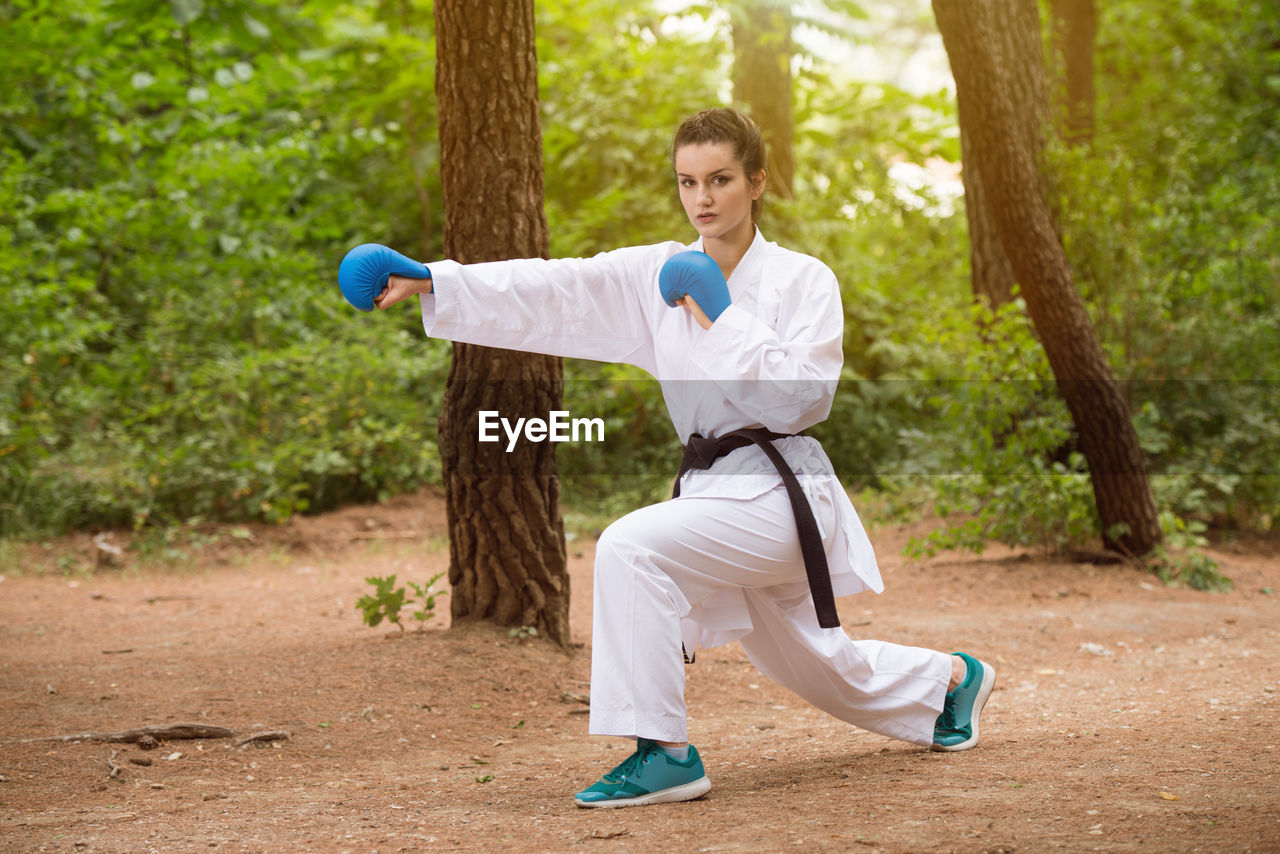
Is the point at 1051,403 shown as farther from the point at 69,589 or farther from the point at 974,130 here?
the point at 69,589

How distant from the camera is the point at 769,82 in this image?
11055mm

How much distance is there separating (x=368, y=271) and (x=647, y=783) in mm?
1584

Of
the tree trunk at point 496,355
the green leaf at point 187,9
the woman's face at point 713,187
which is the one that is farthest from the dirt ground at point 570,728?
the green leaf at point 187,9

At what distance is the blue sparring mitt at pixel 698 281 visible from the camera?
2.89 meters

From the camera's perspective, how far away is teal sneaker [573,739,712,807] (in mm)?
2891

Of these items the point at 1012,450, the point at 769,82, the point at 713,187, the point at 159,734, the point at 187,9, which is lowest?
the point at 159,734

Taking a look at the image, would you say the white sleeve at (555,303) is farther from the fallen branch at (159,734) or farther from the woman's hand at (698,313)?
the fallen branch at (159,734)

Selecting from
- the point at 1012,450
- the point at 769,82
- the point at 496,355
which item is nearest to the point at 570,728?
the point at 496,355

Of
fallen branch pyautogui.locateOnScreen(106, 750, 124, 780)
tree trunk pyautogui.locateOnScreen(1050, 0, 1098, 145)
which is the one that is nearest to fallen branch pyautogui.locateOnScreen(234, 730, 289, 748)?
fallen branch pyautogui.locateOnScreen(106, 750, 124, 780)

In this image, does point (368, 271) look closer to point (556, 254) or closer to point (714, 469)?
point (714, 469)

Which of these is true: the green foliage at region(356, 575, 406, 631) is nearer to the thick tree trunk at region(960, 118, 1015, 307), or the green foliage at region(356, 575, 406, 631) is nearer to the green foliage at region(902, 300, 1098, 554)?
the green foliage at region(902, 300, 1098, 554)

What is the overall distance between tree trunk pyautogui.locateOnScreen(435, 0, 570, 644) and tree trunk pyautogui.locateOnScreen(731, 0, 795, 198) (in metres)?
7.00

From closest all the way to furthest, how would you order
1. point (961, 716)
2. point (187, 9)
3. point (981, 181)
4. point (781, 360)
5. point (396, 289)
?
point (781, 360) < point (396, 289) < point (961, 716) < point (981, 181) < point (187, 9)

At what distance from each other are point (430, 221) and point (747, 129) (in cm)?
844
